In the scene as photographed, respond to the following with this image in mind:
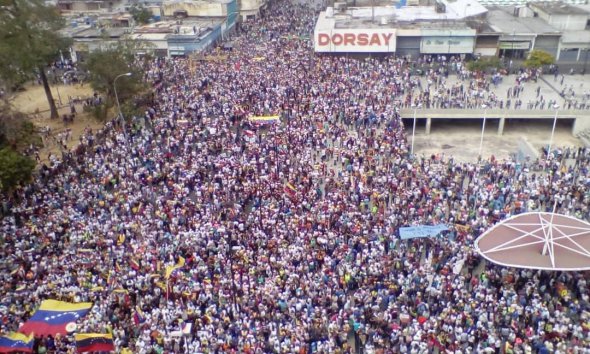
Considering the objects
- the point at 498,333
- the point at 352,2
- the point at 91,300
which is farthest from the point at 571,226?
the point at 352,2

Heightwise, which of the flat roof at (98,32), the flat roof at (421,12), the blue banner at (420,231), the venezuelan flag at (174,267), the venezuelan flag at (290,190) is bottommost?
the venezuelan flag at (174,267)

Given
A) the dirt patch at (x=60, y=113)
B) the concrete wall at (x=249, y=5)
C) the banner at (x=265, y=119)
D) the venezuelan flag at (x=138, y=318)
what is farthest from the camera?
the concrete wall at (x=249, y=5)

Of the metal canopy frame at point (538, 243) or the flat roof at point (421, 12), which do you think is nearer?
the metal canopy frame at point (538, 243)

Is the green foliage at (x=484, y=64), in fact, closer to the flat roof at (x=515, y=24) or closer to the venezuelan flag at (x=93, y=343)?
the flat roof at (x=515, y=24)

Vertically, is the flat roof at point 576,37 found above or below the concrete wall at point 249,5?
below

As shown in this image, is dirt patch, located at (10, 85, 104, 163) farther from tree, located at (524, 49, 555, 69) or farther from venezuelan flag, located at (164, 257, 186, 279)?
tree, located at (524, 49, 555, 69)

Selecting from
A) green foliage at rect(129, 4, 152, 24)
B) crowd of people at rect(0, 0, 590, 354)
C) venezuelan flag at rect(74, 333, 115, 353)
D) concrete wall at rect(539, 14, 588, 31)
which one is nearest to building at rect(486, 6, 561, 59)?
concrete wall at rect(539, 14, 588, 31)

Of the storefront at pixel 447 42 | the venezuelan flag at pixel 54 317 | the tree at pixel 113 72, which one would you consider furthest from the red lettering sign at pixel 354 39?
the venezuelan flag at pixel 54 317
